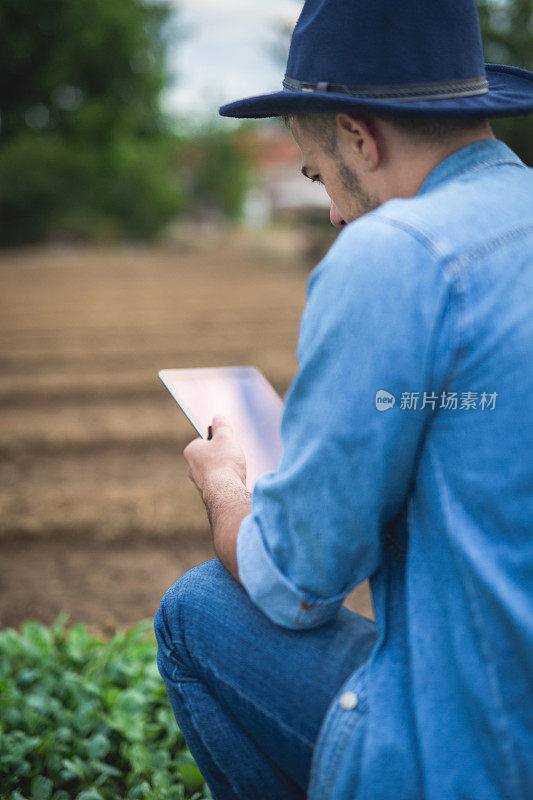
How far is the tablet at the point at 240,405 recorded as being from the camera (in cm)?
157

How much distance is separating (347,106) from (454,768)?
0.95 metres

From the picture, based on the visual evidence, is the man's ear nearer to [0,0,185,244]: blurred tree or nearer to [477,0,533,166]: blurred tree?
[477,0,533,166]: blurred tree

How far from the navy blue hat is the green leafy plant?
1.60 metres

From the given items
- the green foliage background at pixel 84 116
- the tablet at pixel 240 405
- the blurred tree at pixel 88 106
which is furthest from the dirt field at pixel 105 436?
the blurred tree at pixel 88 106

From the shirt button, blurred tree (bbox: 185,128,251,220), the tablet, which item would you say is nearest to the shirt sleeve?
the shirt button

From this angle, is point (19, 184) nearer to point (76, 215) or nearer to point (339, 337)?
point (76, 215)

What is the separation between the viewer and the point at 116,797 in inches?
73.4

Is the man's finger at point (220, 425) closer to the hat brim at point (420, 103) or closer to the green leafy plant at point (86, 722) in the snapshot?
the hat brim at point (420, 103)

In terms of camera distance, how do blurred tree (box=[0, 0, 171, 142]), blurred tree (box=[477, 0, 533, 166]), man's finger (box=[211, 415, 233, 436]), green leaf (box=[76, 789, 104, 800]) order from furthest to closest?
blurred tree (box=[0, 0, 171, 142]), blurred tree (box=[477, 0, 533, 166]), green leaf (box=[76, 789, 104, 800]), man's finger (box=[211, 415, 233, 436])

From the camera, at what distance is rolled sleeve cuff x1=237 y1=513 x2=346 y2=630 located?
3.60 ft

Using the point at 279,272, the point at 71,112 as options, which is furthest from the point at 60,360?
the point at 71,112

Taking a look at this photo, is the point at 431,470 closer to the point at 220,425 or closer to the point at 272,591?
the point at 272,591

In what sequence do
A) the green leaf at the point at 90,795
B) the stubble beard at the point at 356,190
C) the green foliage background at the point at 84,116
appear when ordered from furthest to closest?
the green foliage background at the point at 84,116
the green leaf at the point at 90,795
the stubble beard at the point at 356,190

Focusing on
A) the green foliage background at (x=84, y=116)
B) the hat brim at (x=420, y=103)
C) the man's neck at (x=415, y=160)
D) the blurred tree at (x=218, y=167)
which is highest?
the hat brim at (x=420, y=103)
